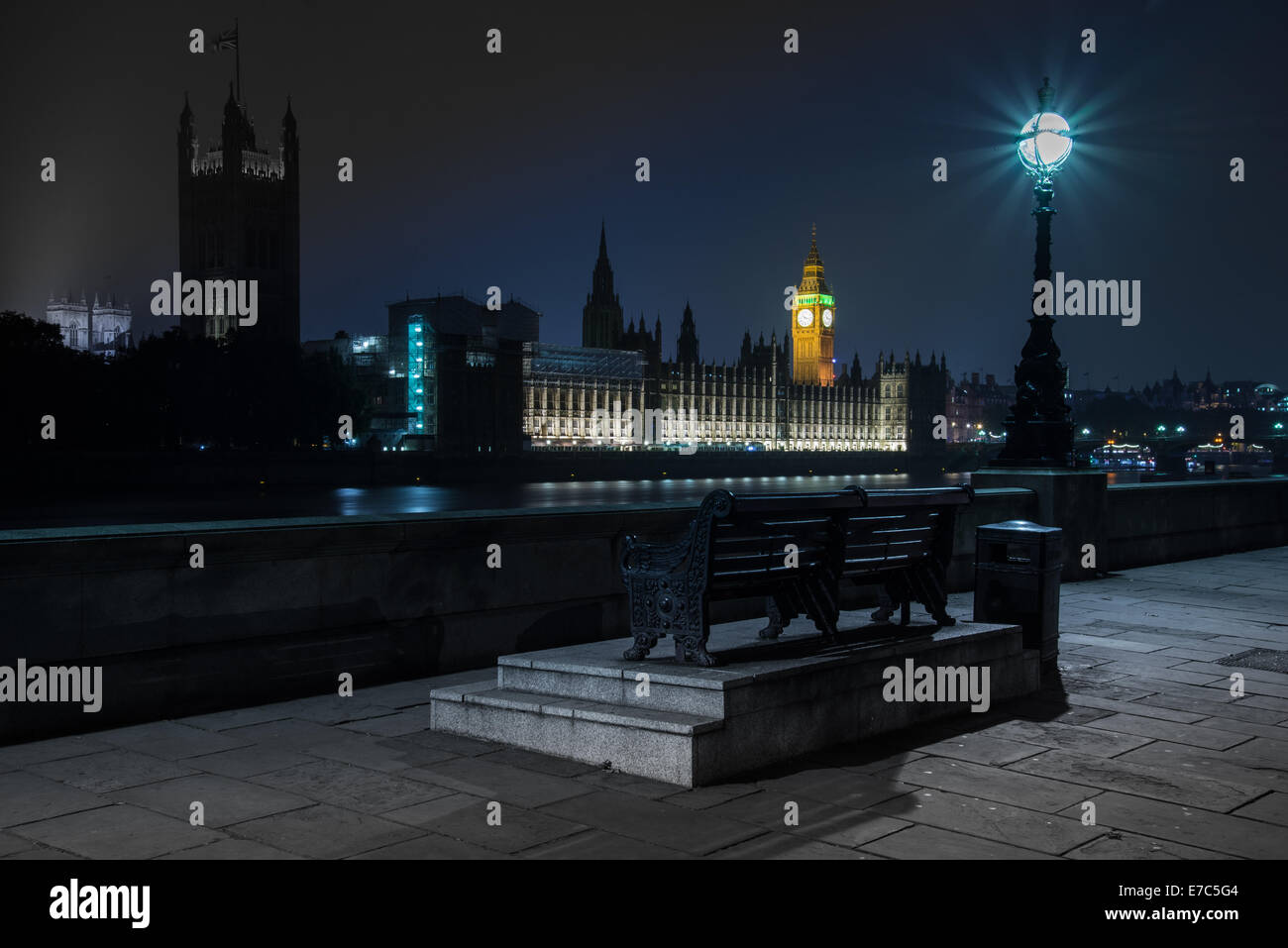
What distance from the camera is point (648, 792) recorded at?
5.00 metres

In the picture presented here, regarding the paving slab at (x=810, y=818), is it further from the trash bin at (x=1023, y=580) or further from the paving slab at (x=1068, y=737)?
the trash bin at (x=1023, y=580)

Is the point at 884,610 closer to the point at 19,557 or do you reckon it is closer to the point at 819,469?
the point at 19,557

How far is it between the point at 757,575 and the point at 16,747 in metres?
3.67

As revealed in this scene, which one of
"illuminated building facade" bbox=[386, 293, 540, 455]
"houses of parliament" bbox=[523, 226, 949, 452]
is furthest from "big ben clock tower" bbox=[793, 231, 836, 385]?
"illuminated building facade" bbox=[386, 293, 540, 455]

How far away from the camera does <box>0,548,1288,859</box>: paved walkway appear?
4.30 m

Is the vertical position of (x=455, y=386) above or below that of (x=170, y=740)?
above

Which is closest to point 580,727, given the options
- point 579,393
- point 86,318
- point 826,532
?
point 826,532

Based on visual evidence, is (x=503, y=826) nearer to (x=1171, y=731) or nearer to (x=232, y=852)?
(x=232, y=852)

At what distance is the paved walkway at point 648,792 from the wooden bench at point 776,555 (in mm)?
829

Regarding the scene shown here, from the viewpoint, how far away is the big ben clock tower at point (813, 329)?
6924 inches

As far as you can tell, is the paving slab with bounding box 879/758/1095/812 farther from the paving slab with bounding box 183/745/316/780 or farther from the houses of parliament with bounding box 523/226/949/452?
the houses of parliament with bounding box 523/226/949/452

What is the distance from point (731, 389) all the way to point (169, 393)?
86.2 meters
